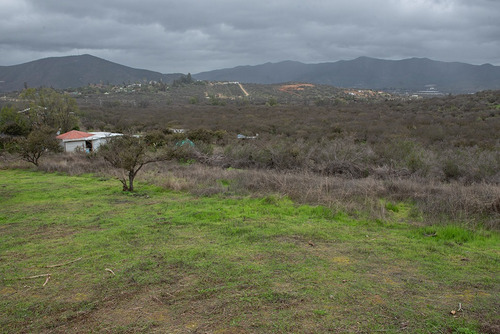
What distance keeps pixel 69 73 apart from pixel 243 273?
177 meters

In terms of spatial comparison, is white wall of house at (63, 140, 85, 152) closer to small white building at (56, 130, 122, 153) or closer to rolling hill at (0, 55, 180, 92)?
small white building at (56, 130, 122, 153)

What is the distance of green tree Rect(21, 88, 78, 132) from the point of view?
37250 millimetres

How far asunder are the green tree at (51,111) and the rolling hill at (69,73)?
11495cm

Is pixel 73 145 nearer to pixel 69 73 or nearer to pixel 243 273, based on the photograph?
pixel 243 273

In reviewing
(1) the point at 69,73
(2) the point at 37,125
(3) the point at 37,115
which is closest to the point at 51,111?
(3) the point at 37,115

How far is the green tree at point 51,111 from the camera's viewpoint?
37.2m

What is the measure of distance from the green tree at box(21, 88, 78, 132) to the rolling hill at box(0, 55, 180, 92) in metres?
115

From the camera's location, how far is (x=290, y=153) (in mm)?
16672

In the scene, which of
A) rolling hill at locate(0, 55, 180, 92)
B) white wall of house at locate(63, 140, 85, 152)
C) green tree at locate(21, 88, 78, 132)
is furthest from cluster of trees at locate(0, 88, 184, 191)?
rolling hill at locate(0, 55, 180, 92)

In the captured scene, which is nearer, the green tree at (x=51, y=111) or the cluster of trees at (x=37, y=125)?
the cluster of trees at (x=37, y=125)

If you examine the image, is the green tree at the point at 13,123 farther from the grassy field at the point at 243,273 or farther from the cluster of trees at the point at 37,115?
the grassy field at the point at 243,273

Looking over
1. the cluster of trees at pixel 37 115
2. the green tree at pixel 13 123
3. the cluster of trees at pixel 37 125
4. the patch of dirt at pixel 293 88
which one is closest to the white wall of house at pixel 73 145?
the cluster of trees at pixel 37 125

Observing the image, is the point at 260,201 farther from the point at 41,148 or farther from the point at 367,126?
the point at 367,126

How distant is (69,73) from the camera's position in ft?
515
